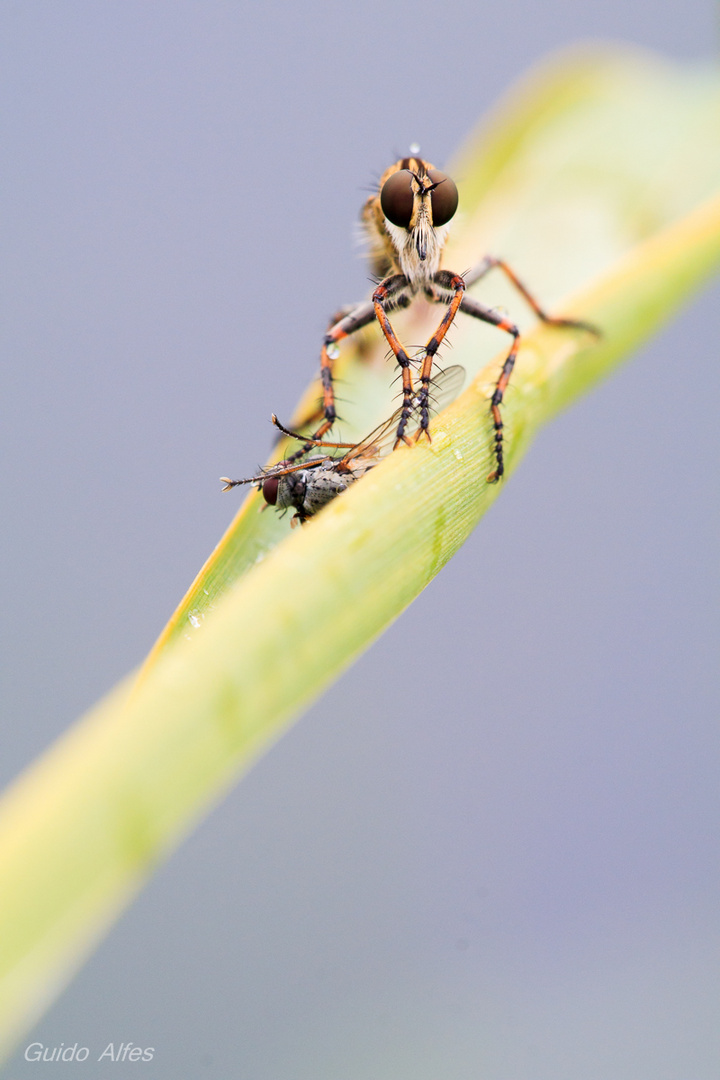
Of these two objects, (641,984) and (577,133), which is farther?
(577,133)

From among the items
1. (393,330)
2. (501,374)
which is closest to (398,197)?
(393,330)

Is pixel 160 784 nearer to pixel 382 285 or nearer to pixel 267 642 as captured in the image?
pixel 267 642

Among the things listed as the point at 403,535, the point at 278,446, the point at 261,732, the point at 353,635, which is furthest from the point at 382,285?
the point at 261,732

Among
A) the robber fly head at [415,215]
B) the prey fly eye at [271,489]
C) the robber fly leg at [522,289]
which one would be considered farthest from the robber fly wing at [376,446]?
the robber fly head at [415,215]

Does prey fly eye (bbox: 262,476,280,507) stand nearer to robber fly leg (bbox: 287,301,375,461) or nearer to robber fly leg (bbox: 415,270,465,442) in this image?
robber fly leg (bbox: 287,301,375,461)

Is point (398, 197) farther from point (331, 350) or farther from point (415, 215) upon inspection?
point (331, 350)

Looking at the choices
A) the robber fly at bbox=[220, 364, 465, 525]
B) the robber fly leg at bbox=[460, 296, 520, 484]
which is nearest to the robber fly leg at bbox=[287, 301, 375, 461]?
the robber fly at bbox=[220, 364, 465, 525]
